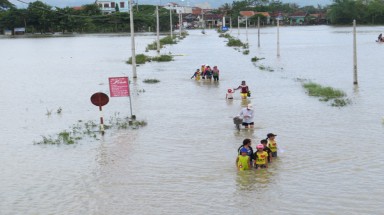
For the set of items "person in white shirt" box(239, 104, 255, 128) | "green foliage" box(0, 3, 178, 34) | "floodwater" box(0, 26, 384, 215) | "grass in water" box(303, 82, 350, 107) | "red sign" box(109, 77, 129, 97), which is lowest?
"floodwater" box(0, 26, 384, 215)

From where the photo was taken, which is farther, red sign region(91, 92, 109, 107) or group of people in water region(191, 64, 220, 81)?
group of people in water region(191, 64, 220, 81)

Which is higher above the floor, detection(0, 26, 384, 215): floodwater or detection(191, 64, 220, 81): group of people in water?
detection(191, 64, 220, 81): group of people in water

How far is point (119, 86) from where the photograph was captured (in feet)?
62.7

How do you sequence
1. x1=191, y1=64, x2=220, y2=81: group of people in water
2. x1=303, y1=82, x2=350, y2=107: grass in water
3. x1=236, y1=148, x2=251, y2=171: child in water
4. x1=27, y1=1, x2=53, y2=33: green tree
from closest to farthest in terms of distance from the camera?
x1=236, y1=148, x2=251, y2=171: child in water → x1=303, y1=82, x2=350, y2=107: grass in water → x1=191, y1=64, x2=220, y2=81: group of people in water → x1=27, y1=1, x2=53, y2=33: green tree

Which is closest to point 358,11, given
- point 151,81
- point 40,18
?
point 40,18

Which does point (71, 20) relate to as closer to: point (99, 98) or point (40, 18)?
point (40, 18)

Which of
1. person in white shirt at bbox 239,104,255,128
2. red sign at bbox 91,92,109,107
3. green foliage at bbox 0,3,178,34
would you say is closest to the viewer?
person in white shirt at bbox 239,104,255,128

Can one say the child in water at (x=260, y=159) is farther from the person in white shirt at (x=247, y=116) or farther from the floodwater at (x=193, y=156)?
the person in white shirt at (x=247, y=116)

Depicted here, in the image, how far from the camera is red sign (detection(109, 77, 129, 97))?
1897cm

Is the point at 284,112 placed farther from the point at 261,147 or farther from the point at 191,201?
the point at 191,201

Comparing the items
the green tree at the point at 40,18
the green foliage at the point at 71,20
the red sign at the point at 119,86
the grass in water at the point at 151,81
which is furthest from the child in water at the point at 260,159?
the green tree at the point at 40,18

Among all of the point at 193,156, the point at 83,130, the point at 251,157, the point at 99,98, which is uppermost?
the point at 99,98

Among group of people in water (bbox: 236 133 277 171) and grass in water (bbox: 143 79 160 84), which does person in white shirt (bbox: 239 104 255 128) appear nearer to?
group of people in water (bbox: 236 133 277 171)

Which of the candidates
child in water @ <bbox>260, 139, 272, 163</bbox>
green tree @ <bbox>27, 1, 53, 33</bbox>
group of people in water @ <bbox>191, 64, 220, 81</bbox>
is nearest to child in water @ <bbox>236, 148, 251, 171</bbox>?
child in water @ <bbox>260, 139, 272, 163</bbox>
